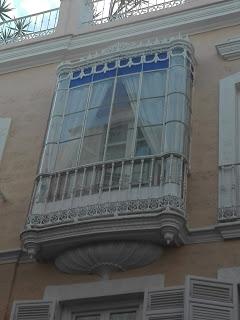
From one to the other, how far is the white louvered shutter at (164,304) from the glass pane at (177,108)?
247 centimetres

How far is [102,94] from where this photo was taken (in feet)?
32.5

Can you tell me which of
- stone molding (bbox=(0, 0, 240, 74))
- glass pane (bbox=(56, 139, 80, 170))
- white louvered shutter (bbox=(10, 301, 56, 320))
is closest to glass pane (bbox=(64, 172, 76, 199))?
glass pane (bbox=(56, 139, 80, 170))

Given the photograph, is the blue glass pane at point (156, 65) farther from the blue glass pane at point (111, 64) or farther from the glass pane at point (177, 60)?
the blue glass pane at point (111, 64)

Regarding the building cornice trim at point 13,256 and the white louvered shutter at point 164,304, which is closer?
the white louvered shutter at point 164,304

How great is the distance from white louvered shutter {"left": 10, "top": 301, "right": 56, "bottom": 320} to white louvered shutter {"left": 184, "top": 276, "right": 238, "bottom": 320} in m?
1.77

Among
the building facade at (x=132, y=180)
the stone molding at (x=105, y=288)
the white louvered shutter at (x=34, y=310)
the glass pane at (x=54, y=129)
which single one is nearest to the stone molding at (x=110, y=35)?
the building facade at (x=132, y=180)

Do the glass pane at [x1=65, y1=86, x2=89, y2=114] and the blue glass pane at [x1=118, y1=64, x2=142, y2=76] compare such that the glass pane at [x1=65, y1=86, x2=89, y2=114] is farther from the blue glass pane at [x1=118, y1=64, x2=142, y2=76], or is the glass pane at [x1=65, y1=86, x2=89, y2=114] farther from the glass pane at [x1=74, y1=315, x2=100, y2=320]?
the glass pane at [x1=74, y1=315, x2=100, y2=320]

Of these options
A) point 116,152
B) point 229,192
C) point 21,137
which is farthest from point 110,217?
point 21,137

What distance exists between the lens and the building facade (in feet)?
26.7

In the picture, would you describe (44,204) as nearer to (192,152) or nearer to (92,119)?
(92,119)

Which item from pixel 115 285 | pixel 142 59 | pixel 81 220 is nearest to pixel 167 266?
pixel 115 285

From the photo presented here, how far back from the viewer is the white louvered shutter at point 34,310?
26.9ft

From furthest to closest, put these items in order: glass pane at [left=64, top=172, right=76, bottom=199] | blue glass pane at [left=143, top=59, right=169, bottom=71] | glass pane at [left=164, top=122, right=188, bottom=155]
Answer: blue glass pane at [left=143, top=59, right=169, bottom=71]
glass pane at [left=64, top=172, right=76, bottom=199]
glass pane at [left=164, top=122, right=188, bottom=155]

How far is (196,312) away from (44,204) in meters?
2.64
